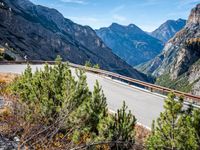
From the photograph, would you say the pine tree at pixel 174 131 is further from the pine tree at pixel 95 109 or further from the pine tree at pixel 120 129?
the pine tree at pixel 95 109

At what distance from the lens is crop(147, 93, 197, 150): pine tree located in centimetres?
782

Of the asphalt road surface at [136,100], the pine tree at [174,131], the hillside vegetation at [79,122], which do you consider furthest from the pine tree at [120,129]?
the asphalt road surface at [136,100]

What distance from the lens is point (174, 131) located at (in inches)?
322

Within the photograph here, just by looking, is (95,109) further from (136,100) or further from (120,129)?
(136,100)

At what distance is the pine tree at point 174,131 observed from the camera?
7.82 m

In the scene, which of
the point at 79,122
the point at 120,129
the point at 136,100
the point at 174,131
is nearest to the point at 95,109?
the point at 79,122

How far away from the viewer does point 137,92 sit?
2162 cm

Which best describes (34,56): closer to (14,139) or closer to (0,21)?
(0,21)

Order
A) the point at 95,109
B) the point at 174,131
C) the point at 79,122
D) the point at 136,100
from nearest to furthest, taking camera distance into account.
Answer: the point at 174,131
the point at 79,122
the point at 95,109
the point at 136,100

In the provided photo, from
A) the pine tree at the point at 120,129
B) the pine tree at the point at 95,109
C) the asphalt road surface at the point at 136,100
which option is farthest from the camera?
the asphalt road surface at the point at 136,100

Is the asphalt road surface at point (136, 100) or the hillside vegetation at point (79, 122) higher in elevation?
the hillside vegetation at point (79, 122)

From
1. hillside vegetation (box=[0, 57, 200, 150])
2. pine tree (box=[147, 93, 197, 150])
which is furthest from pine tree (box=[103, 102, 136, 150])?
pine tree (box=[147, 93, 197, 150])

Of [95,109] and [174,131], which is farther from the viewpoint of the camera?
[95,109]

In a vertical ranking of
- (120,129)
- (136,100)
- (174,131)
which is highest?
(174,131)
